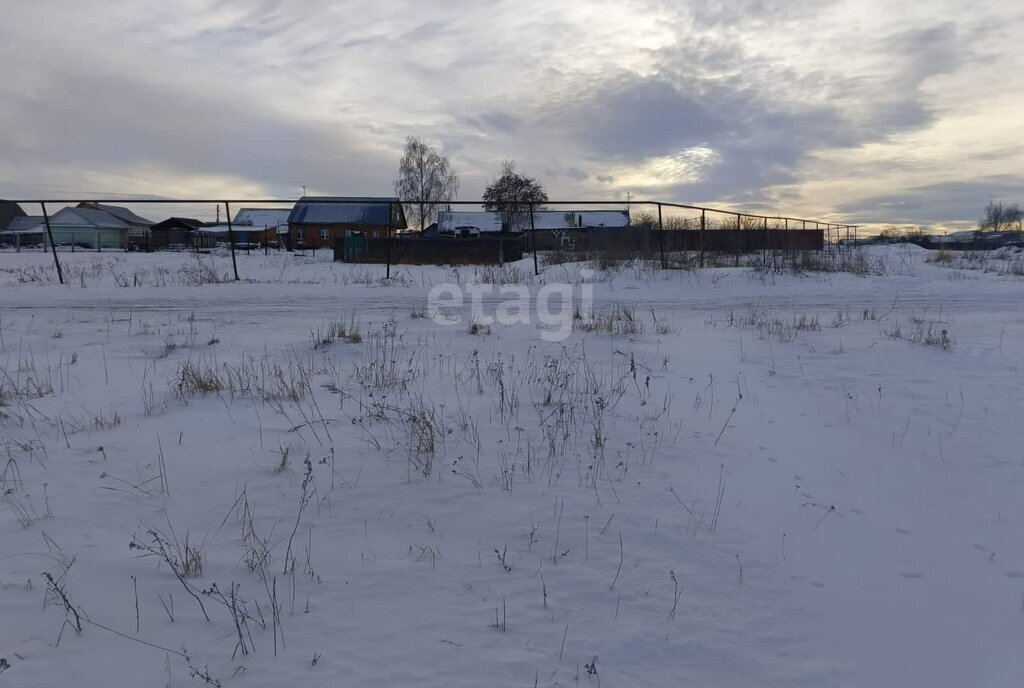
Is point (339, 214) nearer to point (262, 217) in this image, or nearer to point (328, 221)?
point (328, 221)

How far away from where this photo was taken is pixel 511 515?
284 centimetres

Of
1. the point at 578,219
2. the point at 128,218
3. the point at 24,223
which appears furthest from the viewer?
the point at 128,218

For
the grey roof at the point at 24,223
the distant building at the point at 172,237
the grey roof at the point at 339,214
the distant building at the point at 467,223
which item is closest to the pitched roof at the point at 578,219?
the distant building at the point at 467,223

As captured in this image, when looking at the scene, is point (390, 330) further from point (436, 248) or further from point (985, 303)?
point (436, 248)

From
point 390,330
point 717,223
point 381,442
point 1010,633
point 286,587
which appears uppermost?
point 717,223

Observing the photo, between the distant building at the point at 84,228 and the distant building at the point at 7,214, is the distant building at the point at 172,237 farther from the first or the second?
the distant building at the point at 7,214

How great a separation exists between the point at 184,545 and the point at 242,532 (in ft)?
0.73

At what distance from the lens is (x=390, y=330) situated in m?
6.88

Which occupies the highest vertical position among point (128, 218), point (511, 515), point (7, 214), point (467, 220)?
point (128, 218)

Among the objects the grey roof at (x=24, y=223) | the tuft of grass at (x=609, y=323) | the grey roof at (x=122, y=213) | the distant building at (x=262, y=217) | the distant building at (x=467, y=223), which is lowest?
the tuft of grass at (x=609, y=323)

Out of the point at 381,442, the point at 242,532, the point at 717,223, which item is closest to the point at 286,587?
the point at 242,532

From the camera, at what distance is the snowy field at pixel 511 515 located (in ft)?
6.56

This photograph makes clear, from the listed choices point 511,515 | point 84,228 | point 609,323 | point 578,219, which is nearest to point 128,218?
point 84,228

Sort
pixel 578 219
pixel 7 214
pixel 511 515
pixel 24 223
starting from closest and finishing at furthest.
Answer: pixel 511 515, pixel 578 219, pixel 24 223, pixel 7 214
